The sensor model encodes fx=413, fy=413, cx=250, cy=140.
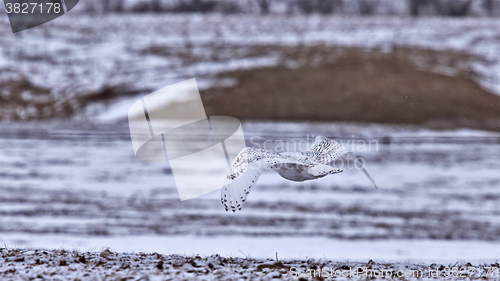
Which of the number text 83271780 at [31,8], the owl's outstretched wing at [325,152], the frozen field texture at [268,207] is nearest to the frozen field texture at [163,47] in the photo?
the number text 83271780 at [31,8]

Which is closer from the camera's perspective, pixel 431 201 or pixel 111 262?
pixel 111 262

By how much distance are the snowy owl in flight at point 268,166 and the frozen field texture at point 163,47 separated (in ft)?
47.2

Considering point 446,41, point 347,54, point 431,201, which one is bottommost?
point 431,201

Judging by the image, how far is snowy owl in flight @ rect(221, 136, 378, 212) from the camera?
4.38 meters

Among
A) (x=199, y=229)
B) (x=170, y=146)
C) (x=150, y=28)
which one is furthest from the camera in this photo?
→ (x=150, y=28)

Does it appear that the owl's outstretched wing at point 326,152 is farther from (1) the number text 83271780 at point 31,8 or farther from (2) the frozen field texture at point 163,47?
(1) the number text 83271780 at point 31,8

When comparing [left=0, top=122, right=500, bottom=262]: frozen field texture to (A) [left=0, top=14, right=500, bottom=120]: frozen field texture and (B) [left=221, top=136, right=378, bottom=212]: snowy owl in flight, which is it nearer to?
(B) [left=221, top=136, right=378, bottom=212]: snowy owl in flight

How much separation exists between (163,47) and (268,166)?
2043cm

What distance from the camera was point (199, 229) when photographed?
7.40m

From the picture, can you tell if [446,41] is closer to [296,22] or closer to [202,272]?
[296,22]

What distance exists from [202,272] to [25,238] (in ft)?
12.8

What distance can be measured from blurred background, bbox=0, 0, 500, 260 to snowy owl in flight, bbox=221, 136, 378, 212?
1857 millimetres

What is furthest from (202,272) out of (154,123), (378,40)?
(378,40)

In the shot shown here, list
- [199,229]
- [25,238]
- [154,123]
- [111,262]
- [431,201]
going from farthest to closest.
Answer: [154,123], [431,201], [199,229], [25,238], [111,262]
